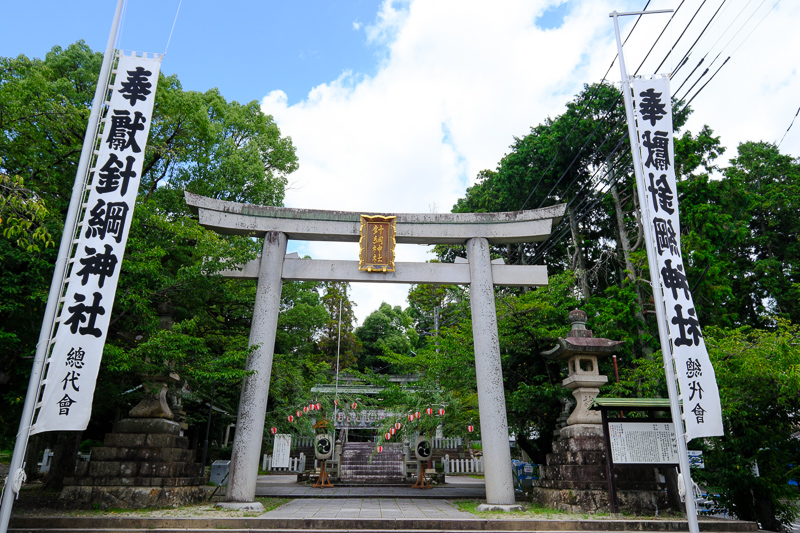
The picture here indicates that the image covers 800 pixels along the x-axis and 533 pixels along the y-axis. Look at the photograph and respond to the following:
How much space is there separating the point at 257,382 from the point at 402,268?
12.5ft

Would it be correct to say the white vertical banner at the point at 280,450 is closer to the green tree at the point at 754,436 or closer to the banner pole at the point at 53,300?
the banner pole at the point at 53,300

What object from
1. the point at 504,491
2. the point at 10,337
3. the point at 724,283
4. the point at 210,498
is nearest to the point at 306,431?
the point at 210,498

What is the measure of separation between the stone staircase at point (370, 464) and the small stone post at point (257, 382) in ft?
29.0

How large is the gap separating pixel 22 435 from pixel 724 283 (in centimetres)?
1705

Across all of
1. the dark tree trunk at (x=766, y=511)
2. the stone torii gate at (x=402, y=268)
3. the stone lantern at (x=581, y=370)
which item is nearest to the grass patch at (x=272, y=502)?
the stone torii gate at (x=402, y=268)

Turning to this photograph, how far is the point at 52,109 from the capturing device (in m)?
7.47

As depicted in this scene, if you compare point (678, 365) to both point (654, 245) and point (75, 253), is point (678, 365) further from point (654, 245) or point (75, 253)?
point (75, 253)

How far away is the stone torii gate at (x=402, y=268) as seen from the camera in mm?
9367

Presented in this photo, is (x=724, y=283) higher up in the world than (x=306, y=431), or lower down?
higher up

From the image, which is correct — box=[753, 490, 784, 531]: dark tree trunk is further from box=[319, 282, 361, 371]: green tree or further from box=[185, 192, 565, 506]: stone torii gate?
box=[319, 282, 361, 371]: green tree

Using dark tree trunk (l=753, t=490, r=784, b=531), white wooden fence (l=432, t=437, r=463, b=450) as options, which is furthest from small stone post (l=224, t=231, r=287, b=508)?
white wooden fence (l=432, t=437, r=463, b=450)

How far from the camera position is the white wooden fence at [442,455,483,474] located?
20.9 metres

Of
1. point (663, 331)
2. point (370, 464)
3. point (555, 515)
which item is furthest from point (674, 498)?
point (370, 464)

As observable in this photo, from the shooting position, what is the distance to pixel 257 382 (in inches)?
366
